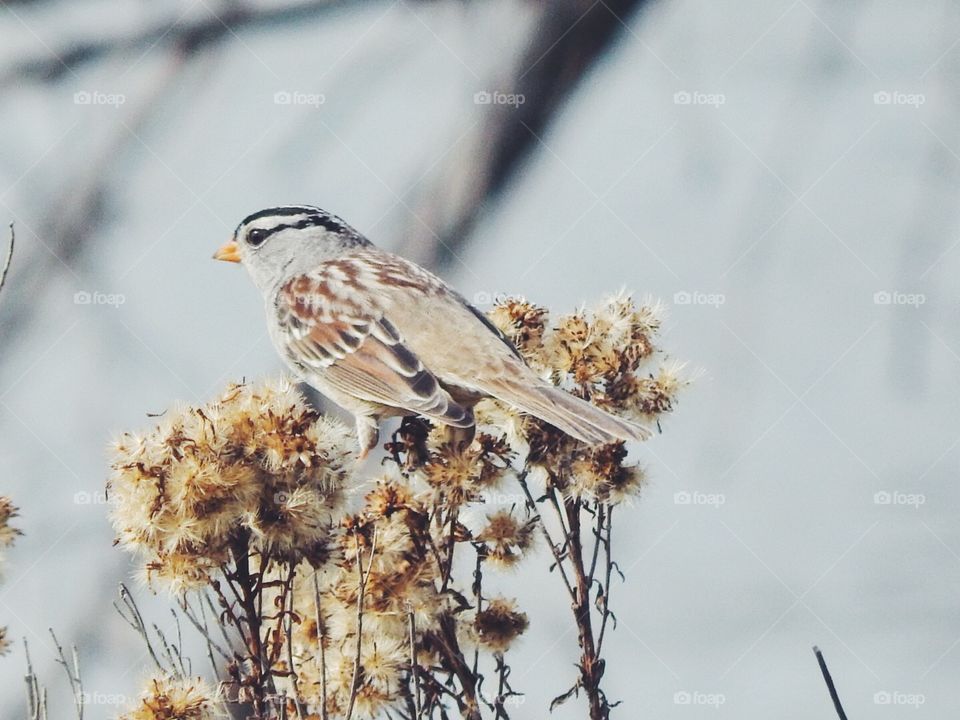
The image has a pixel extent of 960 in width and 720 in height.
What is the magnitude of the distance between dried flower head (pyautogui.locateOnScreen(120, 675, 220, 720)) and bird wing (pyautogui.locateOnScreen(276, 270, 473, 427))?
3.59ft

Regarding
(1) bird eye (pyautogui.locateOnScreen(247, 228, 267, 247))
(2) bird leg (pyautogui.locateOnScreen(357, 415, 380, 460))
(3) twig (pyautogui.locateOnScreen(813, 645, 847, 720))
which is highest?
(1) bird eye (pyautogui.locateOnScreen(247, 228, 267, 247))

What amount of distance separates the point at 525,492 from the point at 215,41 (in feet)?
6.99

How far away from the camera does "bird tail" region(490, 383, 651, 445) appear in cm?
212

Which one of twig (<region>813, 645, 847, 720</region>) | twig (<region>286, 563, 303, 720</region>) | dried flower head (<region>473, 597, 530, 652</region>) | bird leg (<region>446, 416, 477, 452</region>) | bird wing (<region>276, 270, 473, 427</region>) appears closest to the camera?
twig (<region>813, 645, 847, 720</region>)

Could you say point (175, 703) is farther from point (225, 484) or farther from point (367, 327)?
point (367, 327)

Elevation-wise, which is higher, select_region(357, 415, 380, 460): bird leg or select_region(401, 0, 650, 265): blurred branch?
select_region(401, 0, 650, 265): blurred branch

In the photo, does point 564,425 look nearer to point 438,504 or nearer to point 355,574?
point 438,504

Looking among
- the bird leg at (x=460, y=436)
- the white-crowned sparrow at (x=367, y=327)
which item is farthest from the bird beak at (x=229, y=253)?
the bird leg at (x=460, y=436)

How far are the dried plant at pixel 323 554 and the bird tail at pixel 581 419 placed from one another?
3.6 inches

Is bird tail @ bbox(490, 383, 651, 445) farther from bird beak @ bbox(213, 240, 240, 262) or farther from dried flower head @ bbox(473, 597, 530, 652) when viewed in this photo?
bird beak @ bbox(213, 240, 240, 262)

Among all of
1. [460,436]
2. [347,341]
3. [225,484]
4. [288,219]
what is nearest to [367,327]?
[347,341]

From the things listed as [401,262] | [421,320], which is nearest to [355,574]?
[421,320]

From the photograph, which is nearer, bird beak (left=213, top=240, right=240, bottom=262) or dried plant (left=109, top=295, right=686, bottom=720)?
dried plant (left=109, top=295, right=686, bottom=720)

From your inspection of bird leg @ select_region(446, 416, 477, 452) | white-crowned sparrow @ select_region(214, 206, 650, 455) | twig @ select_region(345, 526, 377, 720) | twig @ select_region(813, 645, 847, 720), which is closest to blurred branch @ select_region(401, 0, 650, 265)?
white-crowned sparrow @ select_region(214, 206, 650, 455)
